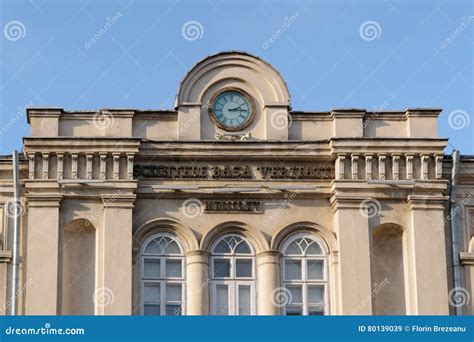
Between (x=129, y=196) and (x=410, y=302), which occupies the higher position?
(x=129, y=196)

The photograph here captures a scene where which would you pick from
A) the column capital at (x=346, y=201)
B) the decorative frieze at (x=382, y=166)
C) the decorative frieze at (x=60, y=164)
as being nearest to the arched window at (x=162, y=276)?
the decorative frieze at (x=60, y=164)

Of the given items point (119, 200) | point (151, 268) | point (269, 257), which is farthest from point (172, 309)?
point (119, 200)

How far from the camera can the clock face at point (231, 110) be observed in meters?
32.1

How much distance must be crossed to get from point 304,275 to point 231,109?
14.7 ft

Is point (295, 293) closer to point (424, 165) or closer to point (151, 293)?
point (151, 293)

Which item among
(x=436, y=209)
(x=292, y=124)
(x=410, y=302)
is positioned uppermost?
(x=292, y=124)

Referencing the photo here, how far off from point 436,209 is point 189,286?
6.22 metres

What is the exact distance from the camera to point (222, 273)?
103 ft

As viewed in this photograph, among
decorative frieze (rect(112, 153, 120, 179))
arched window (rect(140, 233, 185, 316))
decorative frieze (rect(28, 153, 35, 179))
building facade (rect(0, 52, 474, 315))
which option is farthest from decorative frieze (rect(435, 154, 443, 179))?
decorative frieze (rect(28, 153, 35, 179))

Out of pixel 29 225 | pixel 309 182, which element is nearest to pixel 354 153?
pixel 309 182

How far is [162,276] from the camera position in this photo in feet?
102

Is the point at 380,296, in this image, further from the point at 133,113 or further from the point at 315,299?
the point at 133,113

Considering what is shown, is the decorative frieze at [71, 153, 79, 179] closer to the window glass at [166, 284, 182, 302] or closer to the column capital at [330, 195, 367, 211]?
the window glass at [166, 284, 182, 302]

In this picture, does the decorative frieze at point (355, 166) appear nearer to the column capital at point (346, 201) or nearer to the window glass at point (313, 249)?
the column capital at point (346, 201)
